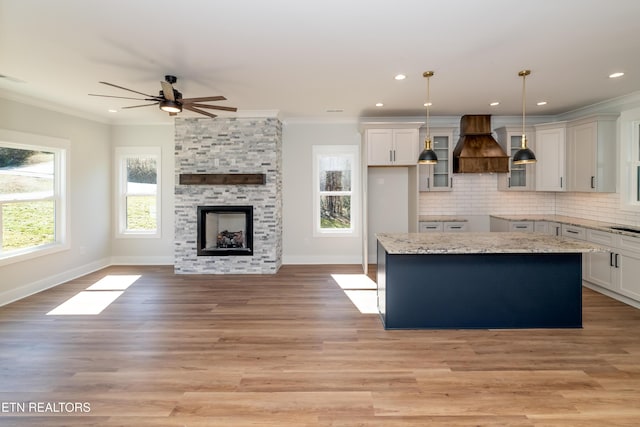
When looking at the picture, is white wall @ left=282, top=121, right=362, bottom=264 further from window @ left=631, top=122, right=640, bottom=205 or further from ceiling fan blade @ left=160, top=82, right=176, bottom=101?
window @ left=631, top=122, right=640, bottom=205

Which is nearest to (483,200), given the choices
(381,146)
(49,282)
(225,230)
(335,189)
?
(381,146)

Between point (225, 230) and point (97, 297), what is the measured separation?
7.32ft

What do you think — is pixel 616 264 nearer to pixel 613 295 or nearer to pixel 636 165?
pixel 613 295

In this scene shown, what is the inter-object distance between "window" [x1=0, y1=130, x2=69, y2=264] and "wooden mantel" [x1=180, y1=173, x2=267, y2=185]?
1.87 metres

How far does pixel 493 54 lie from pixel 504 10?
0.92 meters

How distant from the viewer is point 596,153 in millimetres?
5262

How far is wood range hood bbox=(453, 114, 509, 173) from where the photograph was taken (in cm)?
601

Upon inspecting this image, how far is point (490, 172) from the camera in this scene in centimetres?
612

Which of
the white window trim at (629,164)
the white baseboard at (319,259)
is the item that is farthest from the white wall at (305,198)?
the white window trim at (629,164)

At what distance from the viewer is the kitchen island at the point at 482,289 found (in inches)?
144

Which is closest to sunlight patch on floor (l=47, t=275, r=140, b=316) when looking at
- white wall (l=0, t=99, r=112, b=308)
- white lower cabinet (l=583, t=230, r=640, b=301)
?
white wall (l=0, t=99, r=112, b=308)

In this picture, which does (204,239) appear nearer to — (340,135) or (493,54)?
(340,135)

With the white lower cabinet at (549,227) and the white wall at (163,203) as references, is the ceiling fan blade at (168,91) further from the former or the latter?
the white lower cabinet at (549,227)

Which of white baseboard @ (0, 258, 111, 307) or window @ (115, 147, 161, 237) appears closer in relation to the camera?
white baseboard @ (0, 258, 111, 307)
